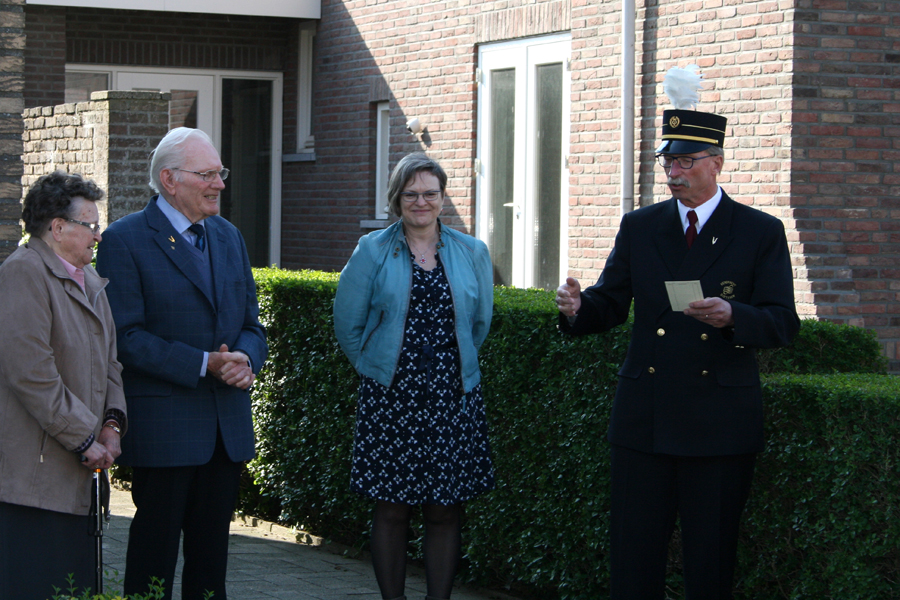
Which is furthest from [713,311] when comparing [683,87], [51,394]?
[51,394]

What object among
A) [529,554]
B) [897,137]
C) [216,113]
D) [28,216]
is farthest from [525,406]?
[216,113]

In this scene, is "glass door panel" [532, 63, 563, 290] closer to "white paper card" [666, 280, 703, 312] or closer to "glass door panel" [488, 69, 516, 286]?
"glass door panel" [488, 69, 516, 286]

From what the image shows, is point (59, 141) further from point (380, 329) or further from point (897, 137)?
point (897, 137)

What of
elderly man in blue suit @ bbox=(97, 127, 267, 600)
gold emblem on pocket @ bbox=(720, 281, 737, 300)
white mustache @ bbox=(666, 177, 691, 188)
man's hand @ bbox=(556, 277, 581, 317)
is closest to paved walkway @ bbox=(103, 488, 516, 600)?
elderly man in blue suit @ bbox=(97, 127, 267, 600)

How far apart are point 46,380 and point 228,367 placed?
696 millimetres

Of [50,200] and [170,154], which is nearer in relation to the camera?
[50,200]

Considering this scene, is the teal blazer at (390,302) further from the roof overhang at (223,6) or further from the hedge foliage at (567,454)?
the roof overhang at (223,6)

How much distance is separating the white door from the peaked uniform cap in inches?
283

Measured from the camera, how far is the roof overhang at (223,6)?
45.7ft

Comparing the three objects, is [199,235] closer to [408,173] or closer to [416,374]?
[408,173]

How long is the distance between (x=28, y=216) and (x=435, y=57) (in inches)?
371

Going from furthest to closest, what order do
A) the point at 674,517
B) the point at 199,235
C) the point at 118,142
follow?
the point at 118,142 < the point at 199,235 < the point at 674,517

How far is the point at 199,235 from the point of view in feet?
14.6

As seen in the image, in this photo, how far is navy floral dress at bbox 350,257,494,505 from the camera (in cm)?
479
